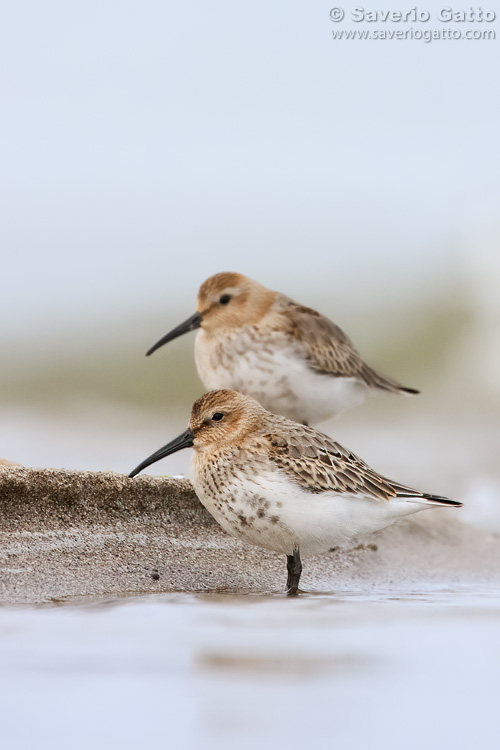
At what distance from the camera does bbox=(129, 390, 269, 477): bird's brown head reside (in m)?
4.71

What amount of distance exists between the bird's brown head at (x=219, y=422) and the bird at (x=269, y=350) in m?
1.11

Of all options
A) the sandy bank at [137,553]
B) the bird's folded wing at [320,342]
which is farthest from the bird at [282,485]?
the bird's folded wing at [320,342]

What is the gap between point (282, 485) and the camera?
439cm

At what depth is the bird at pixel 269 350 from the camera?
6.04m

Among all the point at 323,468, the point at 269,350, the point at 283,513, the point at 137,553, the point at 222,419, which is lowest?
the point at 137,553

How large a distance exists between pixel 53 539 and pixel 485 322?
10087 millimetres

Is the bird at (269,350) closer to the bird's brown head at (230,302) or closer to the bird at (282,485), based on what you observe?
the bird's brown head at (230,302)

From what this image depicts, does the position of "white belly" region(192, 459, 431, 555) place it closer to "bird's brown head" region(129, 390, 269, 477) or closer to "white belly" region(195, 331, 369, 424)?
"bird's brown head" region(129, 390, 269, 477)

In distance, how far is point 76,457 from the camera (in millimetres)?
8648

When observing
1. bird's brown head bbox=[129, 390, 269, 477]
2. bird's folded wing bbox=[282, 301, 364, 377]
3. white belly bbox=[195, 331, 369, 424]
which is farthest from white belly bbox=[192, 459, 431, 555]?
bird's folded wing bbox=[282, 301, 364, 377]

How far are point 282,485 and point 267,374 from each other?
1.69m

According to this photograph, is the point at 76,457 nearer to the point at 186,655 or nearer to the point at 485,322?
the point at 186,655

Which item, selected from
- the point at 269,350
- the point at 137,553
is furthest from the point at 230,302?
the point at 137,553

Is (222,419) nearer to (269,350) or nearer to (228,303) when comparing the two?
(269,350)
